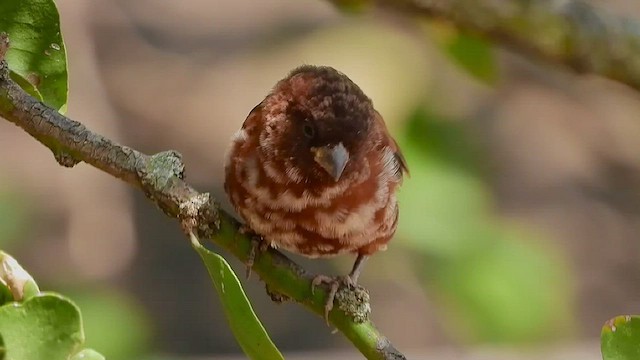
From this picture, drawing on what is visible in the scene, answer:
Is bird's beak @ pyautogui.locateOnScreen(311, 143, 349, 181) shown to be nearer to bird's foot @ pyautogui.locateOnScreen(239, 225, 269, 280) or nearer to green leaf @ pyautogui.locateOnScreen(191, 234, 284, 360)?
bird's foot @ pyautogui.locateOnScreen(239, 225, 269, 280)

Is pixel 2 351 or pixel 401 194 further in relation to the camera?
pixel 401 194

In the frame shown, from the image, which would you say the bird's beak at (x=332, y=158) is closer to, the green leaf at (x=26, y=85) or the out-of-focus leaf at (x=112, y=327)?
the green leaf at (x=26, y=85)

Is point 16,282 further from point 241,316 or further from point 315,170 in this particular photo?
point 315,170

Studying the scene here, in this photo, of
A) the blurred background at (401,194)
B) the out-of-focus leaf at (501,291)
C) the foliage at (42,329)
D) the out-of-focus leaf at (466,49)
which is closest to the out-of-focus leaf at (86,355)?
the foliage at (42,329)

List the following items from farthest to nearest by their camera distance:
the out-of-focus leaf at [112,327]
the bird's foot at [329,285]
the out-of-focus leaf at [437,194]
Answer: the out-of-focus leaf at [112,327] → the out-of-focus leaf at [437,194] → the bird's foot at [329,285]

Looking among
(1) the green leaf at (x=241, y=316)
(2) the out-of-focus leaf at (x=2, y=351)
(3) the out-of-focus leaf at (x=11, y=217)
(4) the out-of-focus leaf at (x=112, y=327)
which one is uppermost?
(1) the green leaf at (x=241, y=316)

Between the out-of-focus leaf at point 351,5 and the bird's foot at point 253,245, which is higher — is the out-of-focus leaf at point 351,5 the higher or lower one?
the higher one

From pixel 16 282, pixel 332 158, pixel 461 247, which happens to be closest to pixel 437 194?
pixel 461 247
